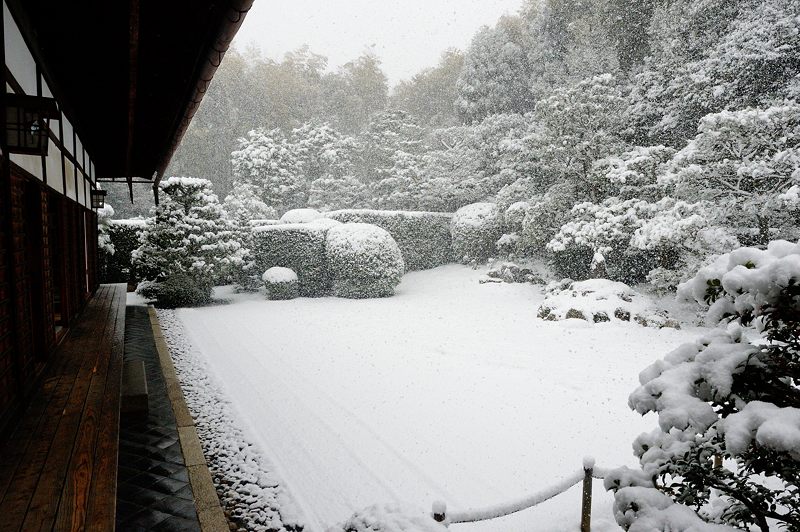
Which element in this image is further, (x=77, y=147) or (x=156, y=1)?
(x=77, y=147)

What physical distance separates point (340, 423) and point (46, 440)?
2634 millimetres

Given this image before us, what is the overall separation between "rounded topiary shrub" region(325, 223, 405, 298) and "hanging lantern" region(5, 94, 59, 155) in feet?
32.8

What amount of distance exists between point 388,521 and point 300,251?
12.3 metres

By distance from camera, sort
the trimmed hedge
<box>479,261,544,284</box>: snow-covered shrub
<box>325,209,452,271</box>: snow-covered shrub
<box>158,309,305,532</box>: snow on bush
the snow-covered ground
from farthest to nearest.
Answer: <box>325,209,452,271</box>: snow-covered shrub
the trimmed hedge
<box>479,261,544,284</box>: snow-covered shrub
the snow-covered ground
<box>158,309,305,532</box>: snow on bush

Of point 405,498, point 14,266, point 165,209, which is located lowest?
point 405,498

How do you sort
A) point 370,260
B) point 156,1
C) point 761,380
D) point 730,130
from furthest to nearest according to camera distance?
point 370,260 → point 730,130 → point 156,1 → point 761,380

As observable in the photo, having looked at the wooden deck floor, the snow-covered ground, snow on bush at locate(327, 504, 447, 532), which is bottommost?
the snow-covered ground

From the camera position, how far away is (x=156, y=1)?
Answer: 3141mm

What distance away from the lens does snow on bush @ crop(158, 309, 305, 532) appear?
3.29 meters

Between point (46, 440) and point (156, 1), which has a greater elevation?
point (156, 1)

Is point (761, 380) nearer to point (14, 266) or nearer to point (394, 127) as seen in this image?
point (14, 266)

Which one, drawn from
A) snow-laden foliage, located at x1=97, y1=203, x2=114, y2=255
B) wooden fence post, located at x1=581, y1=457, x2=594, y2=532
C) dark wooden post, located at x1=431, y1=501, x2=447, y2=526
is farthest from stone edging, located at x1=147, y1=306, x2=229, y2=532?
snow-laden foliage, located at x1=97, y1=203, x2=114, y2=255

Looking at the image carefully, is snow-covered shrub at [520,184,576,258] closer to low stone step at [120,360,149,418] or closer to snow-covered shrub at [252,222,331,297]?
snow-covered shrub at [252,222,331,297]

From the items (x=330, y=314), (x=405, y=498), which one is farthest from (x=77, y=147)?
(x=405, y=498)
